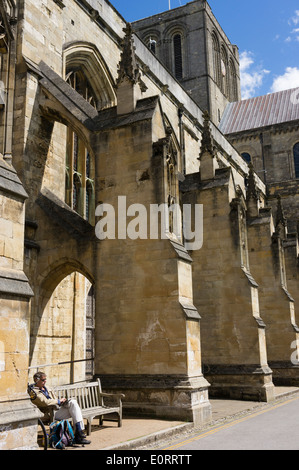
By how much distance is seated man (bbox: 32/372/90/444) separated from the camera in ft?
23.7

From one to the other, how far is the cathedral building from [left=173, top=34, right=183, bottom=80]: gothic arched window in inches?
1035

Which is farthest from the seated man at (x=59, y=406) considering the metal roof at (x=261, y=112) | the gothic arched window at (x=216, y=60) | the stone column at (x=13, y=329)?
the gothic arched window at (x=216, y=60)

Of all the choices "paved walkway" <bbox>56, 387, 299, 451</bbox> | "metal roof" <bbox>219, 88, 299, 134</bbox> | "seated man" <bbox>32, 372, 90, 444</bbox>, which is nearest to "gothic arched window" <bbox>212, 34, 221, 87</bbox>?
"metal roof" <bbox>219, 88, 299, 134</bbox>

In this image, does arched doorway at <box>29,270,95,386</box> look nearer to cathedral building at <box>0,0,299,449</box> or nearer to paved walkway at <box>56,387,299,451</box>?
A: cathedral building at <box>0,0,299,449</box>

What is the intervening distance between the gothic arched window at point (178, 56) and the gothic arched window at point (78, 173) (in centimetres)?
2921

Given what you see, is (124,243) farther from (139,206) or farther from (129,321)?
(129,321)

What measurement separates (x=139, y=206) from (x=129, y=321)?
2403mm

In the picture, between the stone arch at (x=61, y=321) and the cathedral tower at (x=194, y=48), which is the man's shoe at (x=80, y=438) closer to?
the stone arch at (x=61, y=321)

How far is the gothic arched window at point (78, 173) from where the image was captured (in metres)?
14.9

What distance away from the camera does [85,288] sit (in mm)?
13750

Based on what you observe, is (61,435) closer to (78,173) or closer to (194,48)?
(78,173)

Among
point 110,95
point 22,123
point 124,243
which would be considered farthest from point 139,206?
point 110,95

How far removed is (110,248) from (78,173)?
5.20 meters

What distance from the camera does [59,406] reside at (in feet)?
25.7
